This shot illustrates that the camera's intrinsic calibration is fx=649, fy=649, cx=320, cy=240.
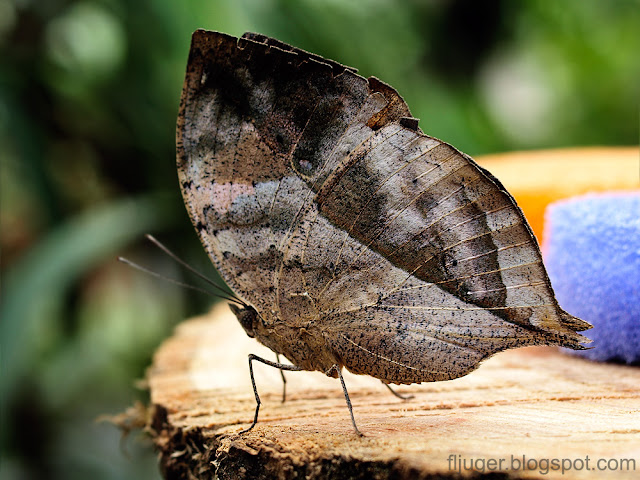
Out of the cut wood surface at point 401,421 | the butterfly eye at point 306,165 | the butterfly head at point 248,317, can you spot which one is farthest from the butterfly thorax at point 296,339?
the butterfly eye at point 306,165

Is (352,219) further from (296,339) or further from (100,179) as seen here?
(100,179)

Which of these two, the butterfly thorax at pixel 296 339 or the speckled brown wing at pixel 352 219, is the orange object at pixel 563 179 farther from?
the butterfly thorax at pixel 296 339

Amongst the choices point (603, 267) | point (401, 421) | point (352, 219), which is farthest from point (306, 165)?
point (603, 267)

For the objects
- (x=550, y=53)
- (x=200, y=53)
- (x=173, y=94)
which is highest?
(x=550, y=53)

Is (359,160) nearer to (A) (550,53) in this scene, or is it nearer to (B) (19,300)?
(B) (19,300)

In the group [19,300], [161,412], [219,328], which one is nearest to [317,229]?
[161,412]

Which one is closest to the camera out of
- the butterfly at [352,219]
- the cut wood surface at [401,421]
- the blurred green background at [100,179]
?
the cut wood surface at [401,421]

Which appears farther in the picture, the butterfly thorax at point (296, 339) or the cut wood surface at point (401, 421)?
the butterfly thorax at point (296, 339)
